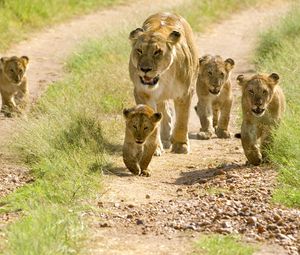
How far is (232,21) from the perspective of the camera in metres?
22.7

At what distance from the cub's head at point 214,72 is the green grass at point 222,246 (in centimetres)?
499

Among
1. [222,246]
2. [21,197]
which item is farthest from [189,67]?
[222,246]

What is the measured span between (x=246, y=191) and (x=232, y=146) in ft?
10.1

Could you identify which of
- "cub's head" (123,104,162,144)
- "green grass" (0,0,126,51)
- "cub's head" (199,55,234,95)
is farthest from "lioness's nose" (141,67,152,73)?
"green grass" (0,0,126,51)

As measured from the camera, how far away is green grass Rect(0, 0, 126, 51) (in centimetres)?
1834

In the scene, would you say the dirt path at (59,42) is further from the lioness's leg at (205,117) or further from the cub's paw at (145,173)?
the lioness's leg at (205,117)

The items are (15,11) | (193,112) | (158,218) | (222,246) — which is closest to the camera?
(222,246)

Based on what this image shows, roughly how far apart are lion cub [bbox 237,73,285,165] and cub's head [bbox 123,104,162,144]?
0.93 m

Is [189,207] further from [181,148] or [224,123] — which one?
[224,123]

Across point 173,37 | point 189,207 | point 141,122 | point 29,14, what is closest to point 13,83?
point 173,37

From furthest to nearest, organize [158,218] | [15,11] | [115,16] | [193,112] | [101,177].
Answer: [115,16]
[15,11]
[193,112]
[101,177]
[158,218]

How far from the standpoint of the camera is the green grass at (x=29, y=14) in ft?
60.2

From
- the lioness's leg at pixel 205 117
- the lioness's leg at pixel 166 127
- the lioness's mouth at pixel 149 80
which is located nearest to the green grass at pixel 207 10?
the lioness's leg at pixel 205 117

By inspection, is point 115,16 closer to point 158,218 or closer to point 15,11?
point 15,11
